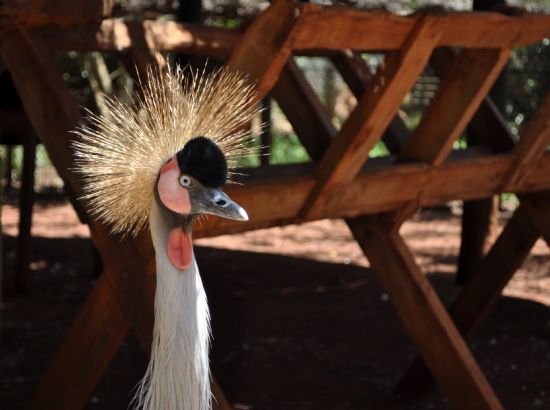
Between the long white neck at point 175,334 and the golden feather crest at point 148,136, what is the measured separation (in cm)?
11

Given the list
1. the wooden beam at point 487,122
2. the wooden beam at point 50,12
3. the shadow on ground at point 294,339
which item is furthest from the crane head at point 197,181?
the wooden beam at point 487,122

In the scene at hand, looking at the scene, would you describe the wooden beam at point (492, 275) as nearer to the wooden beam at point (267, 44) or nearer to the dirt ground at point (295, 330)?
the dirt ground at point (295, 330)

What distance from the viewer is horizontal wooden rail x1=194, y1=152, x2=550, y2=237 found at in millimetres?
3654

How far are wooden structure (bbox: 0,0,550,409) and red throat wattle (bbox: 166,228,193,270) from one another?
0.48 m

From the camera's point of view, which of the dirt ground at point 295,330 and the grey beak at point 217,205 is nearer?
the grey beak at point 217,205

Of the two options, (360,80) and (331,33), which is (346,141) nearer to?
(331,33)

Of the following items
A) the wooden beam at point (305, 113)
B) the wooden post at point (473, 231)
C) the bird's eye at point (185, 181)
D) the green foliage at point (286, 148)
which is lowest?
the green foliage at point (286, 148)

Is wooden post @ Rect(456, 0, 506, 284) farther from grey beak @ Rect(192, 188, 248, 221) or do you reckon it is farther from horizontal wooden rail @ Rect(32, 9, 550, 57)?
grey beak @ Rect(192, 188, 248, 221)

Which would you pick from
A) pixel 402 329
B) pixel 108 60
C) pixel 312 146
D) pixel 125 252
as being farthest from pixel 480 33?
pixel 108 60

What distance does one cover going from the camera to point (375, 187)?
13.6ft

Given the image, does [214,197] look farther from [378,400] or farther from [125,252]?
[378,400]

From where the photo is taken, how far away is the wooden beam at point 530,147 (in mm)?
4621

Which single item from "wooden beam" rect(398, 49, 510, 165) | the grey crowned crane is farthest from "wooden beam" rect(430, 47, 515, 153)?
the grey crowned crane

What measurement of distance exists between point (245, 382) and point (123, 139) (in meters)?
2.75
